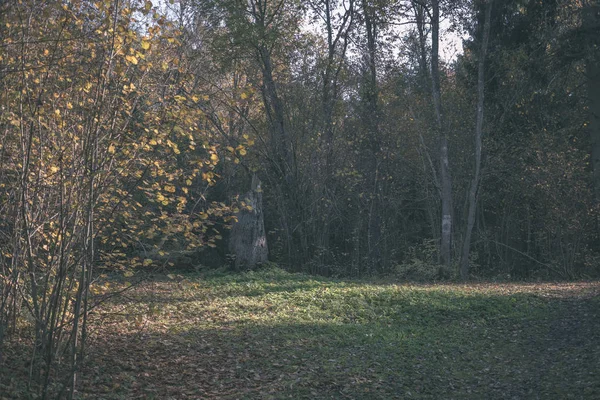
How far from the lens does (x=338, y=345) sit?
911 cm

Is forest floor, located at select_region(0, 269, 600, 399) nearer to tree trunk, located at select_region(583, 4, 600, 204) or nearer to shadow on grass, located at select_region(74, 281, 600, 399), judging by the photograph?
shadow on grass, located at select_region(74, 281, 600, 399)

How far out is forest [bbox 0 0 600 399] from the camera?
5953mm

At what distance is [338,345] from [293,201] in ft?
33.5

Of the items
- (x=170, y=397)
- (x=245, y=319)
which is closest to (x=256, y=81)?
(x=245, y=319)

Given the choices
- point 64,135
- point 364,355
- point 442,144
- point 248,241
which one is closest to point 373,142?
point 442,144

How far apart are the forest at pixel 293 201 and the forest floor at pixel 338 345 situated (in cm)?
6

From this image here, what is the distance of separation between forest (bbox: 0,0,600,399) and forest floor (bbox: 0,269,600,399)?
Result: 6 centimetres

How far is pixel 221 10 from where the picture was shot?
712 inches

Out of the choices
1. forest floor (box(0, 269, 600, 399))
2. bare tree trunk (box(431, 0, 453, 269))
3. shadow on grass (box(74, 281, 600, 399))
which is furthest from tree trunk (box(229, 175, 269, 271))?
bare tree trunk (box(431, 0, 453, 269))

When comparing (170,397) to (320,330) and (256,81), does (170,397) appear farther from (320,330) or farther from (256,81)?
(256,81)

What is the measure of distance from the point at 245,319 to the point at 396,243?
15.3 metres

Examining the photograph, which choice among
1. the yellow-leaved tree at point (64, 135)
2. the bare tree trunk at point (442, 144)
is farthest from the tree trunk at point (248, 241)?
the yellow-leaved tree at point (64, 135)

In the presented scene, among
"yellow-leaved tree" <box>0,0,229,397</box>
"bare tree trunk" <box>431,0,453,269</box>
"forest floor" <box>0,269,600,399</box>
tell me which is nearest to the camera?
"yellow-leaved tree" <box>0,0,229,397</box>

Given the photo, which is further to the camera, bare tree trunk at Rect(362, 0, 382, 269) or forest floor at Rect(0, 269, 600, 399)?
bare tree trunk at Rect(362, 0, 382, 269)
